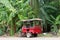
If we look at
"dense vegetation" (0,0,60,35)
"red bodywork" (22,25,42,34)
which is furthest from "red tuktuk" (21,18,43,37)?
"dense vegetation" (0,0,60,35)

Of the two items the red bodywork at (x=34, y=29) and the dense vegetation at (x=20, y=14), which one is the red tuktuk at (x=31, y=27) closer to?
the red bodywork at (x=34, y=29)

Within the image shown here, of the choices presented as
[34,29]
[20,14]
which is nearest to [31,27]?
[34,29]

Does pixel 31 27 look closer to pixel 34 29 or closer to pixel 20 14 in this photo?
pixel 34 29

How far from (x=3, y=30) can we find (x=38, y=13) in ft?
9.80

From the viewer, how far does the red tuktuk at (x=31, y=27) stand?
16672 millimetres

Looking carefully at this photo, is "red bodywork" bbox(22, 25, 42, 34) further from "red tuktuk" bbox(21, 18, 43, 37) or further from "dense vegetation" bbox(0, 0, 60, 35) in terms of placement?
"dense vegetation" bbox(0, 0, 60, 35)

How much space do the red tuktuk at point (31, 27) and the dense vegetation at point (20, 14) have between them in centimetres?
85

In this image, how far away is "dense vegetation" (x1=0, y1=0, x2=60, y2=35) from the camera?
18.0 meters

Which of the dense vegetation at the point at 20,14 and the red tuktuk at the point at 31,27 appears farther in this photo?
the dense vegetation at the point at 20,14

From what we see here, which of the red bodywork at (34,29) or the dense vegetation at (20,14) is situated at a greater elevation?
the dense vegetation at (20,14)

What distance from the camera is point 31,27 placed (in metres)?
16.8

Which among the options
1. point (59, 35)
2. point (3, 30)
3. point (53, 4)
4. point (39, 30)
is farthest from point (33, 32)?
point (53, 4)

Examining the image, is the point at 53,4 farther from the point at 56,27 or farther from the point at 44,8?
the point at 56,27

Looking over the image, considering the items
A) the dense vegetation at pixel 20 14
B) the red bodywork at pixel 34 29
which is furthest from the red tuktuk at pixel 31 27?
the dense vegetation at pixel 20 14
